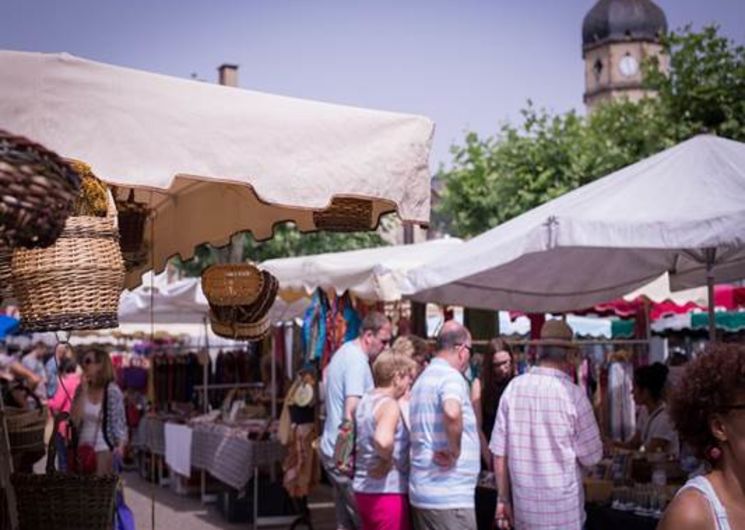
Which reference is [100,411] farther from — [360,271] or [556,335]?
[556,335]

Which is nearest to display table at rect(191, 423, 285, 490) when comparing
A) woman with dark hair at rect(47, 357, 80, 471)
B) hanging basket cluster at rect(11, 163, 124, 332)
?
woman with dark hair at rect(47, 357, 80, 471)

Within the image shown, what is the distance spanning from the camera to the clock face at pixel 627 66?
97.9 meters

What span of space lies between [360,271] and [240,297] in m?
5.02

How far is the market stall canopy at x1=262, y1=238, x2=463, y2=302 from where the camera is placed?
10.0 m

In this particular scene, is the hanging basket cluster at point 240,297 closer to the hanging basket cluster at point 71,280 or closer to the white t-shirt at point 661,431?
the hanging basket cluster at point 71,280

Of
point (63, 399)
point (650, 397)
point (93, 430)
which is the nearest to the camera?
point (650, 397)

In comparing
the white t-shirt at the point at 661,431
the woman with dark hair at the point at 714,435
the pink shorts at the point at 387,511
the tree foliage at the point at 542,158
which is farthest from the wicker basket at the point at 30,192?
the tree foliage at the point at 542,158

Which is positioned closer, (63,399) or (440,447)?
(440,447)

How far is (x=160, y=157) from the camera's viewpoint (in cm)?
379

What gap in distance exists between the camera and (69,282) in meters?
3.33

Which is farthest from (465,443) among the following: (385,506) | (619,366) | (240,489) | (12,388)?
(619,366)

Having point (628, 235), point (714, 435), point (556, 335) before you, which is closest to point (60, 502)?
point (714, 435)

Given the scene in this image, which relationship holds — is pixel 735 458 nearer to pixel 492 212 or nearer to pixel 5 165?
pixel 5 165

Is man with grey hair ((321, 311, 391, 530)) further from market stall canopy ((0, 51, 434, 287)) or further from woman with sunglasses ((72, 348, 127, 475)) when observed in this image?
market stall canopy ((0, 51, 434, 287))
